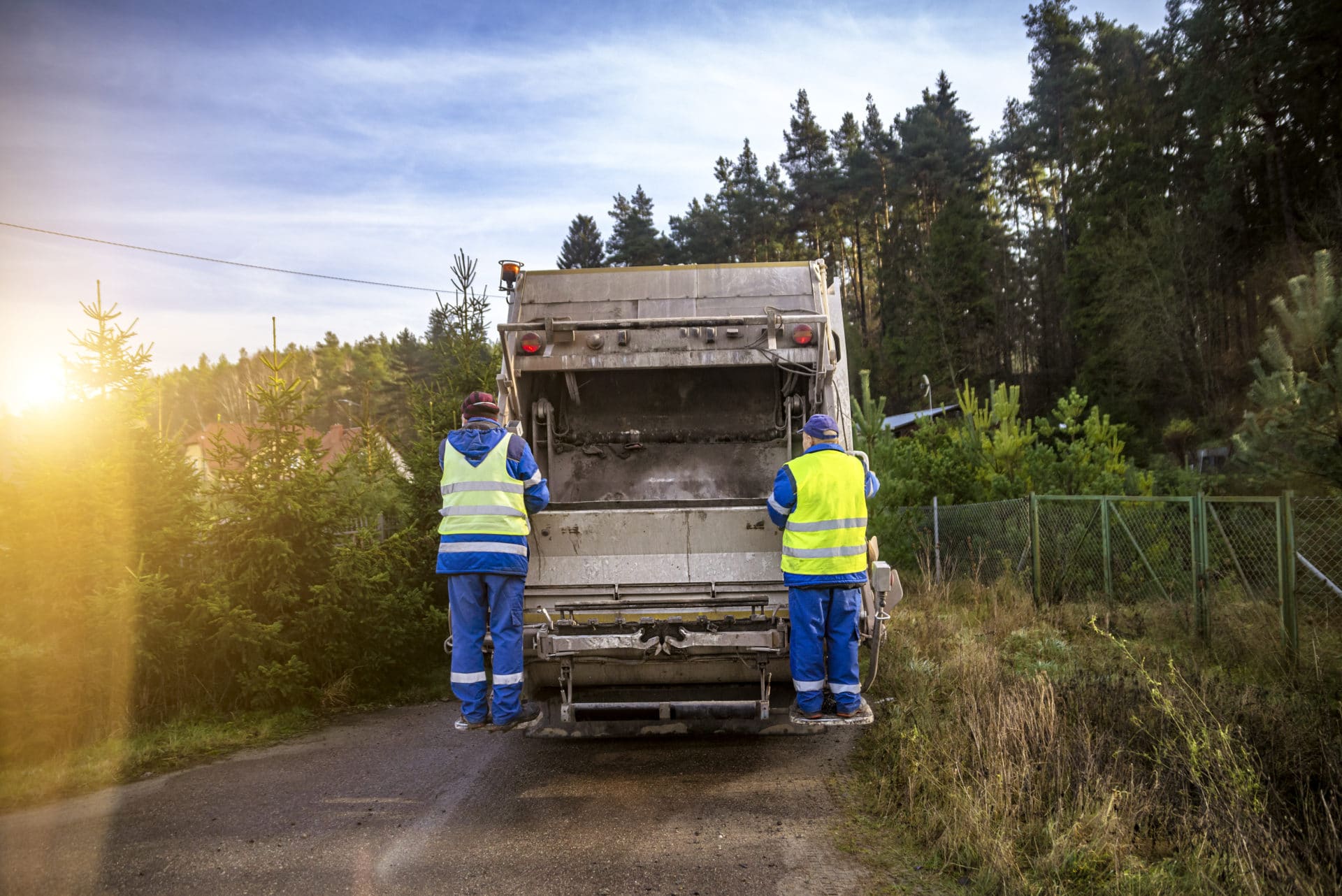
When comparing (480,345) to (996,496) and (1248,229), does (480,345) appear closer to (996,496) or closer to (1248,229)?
(996,496)

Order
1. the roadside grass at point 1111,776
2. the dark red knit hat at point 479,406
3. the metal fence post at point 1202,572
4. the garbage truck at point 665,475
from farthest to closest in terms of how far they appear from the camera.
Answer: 1. the metal fence post at point 1202,572
2. the dark red knit hat at point 479,406
3. the garbage truck at point 665,475
4. the roadside grass at point 1111,776

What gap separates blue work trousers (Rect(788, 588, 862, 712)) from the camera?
4.73 m

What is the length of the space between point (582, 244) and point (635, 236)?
17.2ft

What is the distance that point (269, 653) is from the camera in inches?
268

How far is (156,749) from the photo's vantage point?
5910 mm

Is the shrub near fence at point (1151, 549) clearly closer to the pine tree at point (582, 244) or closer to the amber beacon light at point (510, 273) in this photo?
the amber beacon light at point (510, 273)

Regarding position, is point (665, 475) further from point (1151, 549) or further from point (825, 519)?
point (1151, 549)

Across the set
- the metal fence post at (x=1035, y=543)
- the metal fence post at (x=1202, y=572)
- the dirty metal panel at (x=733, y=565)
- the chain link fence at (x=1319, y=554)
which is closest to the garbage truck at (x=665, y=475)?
the dirty metal panel at (x=733, y=565)

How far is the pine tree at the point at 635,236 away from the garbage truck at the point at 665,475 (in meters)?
32.3

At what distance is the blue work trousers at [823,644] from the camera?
473cm

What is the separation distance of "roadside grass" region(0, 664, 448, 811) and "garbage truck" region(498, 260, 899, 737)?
7.83 ft

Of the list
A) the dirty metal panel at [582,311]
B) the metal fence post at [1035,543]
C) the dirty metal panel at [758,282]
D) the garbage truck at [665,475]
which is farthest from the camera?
the metal fence post at [1035,543]

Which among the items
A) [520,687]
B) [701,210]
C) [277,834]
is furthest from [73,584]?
[701,210]

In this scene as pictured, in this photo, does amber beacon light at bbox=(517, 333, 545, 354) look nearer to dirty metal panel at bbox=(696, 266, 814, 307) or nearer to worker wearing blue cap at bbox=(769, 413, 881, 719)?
dirty metal panel at bbox=(696, 266, 814, 307)
